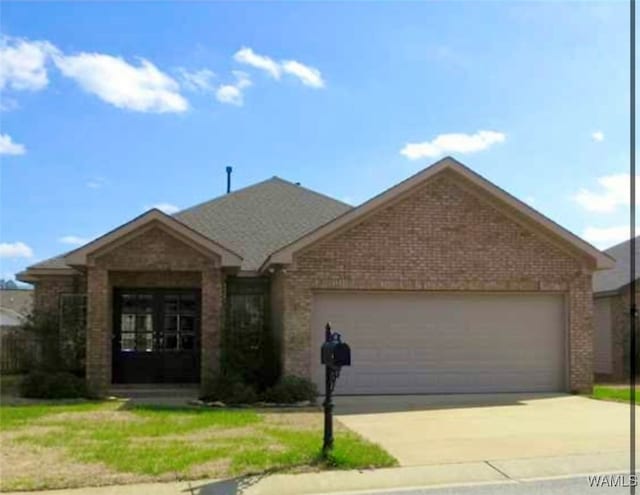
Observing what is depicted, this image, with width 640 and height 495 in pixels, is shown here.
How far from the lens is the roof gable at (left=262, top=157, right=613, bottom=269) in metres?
15.8

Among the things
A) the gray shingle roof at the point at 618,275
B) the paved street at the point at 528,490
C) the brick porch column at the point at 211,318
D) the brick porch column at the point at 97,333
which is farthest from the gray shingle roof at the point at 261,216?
the paved street at the point at 528,490

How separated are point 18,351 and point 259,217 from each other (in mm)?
8009

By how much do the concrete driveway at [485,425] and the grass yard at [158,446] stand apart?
2.05ft

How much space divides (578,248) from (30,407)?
472 inches

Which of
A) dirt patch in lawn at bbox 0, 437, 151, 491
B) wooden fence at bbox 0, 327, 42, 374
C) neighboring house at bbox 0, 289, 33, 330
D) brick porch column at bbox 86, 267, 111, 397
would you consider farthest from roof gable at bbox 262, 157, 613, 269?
neighboring house at bbox 0, 289, 33, 330

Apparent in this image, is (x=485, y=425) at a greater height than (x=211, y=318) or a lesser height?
lesser

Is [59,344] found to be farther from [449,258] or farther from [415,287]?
[449,258]

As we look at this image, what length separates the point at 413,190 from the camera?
16.4m

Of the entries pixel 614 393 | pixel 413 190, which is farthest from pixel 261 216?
pixel 614 393

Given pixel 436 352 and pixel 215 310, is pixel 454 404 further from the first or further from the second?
pixel 215 310

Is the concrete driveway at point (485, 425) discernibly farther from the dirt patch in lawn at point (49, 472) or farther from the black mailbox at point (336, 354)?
the dirt patch in lawn at point (49, 472)

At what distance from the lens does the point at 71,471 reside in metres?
8.44

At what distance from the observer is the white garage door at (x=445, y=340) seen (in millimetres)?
16125

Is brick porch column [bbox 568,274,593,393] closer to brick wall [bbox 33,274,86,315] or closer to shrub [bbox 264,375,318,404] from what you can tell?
shrub [bbox 264,375,318,404]
